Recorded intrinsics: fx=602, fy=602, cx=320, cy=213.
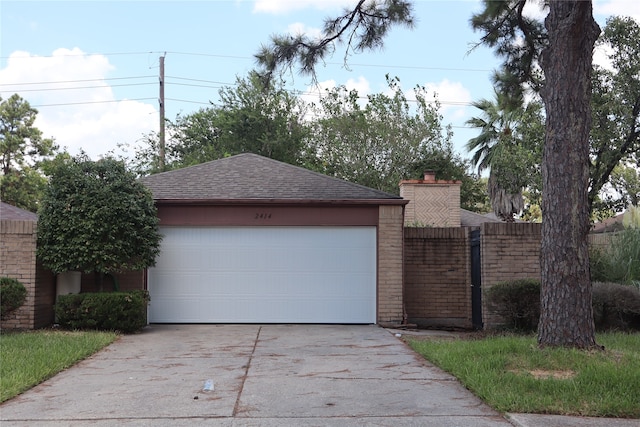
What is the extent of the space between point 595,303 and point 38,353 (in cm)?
902

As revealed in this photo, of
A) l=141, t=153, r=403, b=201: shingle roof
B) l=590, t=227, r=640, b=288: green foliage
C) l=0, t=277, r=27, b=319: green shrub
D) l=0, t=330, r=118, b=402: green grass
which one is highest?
l=141, t=153, r=403, b=201: shingle roof

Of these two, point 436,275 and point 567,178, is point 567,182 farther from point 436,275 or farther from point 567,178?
point 436,275

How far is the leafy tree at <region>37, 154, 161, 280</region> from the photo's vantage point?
36.9 feet

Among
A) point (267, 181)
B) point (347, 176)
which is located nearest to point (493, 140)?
point (347, 176)

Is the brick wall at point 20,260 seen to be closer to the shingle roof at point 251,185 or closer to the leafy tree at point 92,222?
the leafy tree at point 92,222

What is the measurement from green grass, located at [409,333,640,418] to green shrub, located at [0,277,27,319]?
23.2 feet

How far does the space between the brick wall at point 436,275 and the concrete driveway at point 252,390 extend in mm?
3846

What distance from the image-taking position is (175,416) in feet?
17.8

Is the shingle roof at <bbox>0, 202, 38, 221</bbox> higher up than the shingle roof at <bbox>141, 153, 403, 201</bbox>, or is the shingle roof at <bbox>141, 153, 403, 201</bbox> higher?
the shingle roof at <bbox>141, 153, 403, 201</bbox>

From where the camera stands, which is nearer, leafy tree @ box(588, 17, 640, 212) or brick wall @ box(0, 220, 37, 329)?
brick wall @ box(0, 220, 37, 329)

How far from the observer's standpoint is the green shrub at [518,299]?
35.2 ft

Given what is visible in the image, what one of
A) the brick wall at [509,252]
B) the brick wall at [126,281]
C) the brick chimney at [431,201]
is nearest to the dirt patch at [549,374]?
the brick wall at [509,252]

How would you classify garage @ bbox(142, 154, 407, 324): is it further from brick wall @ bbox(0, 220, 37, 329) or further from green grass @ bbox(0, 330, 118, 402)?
green grass @ bbox(0, 330, 118, 402)

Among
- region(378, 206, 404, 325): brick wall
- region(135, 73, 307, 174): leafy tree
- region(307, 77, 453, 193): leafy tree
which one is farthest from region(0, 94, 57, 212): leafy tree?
region(378, 206, 404, 325): brick wall
